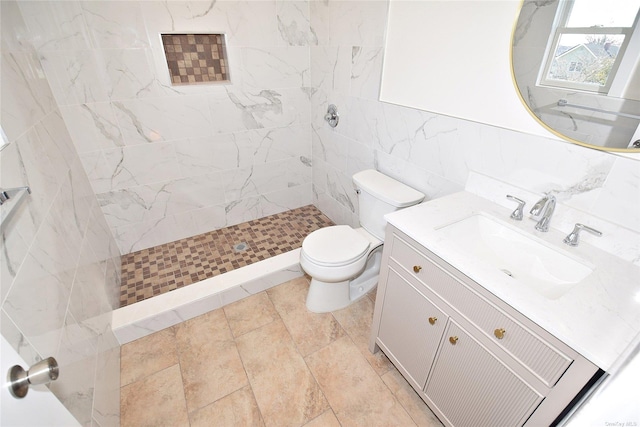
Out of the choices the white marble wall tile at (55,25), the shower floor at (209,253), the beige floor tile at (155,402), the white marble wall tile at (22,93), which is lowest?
the beige floor tile at (155,402)

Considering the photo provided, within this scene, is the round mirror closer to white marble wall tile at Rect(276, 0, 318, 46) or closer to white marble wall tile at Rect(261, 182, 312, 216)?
white marble wall tile at Rect(276, 0, 318, 46)

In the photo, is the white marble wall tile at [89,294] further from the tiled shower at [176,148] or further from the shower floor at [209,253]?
the shower floor at [209,253]

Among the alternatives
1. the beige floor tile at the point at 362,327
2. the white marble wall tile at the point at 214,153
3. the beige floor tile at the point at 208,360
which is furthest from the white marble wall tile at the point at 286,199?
the beige floor tile at the point at 362,327

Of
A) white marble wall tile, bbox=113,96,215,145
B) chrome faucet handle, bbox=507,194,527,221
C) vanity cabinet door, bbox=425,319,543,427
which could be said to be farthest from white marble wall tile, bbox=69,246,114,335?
chrome faucet handle, bbox=507,194,527,221

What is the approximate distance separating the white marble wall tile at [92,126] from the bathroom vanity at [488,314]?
192cm

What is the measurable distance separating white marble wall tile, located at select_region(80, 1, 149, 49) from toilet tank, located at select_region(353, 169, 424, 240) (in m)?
1.61

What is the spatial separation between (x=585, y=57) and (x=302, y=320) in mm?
1771

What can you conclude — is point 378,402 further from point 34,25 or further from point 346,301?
point 34,25

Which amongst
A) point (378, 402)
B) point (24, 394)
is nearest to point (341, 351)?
point (378, 402)

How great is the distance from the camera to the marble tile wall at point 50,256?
2.86 feet

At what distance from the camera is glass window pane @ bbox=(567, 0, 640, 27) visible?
92 centimetres

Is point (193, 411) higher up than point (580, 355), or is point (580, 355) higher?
point (580, 355)

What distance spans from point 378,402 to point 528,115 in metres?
1.42

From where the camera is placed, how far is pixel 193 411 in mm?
1414
